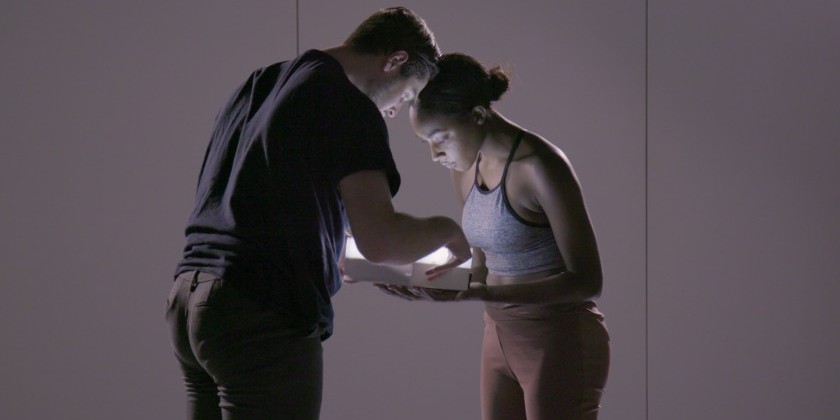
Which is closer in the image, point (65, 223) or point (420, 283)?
point (420, 283)

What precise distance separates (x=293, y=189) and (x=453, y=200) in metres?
2.09

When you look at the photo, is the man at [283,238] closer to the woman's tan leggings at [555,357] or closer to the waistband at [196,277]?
the waistband at [196,277]

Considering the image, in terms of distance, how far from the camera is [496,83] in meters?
2.01

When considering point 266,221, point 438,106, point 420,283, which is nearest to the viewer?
point 266,221

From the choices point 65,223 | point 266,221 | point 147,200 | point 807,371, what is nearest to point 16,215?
point 65,223

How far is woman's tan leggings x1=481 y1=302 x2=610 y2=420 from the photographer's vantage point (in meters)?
1.80

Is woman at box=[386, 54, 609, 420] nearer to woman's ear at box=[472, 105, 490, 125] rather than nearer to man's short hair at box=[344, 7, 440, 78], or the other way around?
woman's ear at box=[472, 105, 490, 125]

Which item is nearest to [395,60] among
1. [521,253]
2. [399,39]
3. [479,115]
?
[399,39]

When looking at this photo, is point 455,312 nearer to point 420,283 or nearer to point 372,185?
point 420,283

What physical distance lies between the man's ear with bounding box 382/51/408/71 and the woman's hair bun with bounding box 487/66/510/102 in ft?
1.60

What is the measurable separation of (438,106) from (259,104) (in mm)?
583

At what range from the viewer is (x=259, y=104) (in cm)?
144

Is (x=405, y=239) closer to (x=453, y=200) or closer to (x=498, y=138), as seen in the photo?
(x=498, y=138)

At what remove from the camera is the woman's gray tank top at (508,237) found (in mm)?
1851
